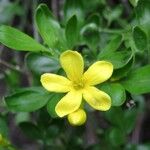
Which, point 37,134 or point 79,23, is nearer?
point 79,23

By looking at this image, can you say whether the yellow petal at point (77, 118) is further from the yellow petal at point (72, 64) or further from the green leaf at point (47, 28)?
the green leaf at point (47, 28)

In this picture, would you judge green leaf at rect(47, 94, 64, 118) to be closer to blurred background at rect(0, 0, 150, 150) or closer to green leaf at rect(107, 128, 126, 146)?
blurred background at rect(0, 0, 150, 150)

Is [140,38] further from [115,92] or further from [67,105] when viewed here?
[67,105]

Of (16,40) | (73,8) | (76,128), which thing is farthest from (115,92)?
(76,128)

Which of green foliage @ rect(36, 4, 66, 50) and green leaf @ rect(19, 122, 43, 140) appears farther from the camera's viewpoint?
green leaf @ rect(19, 122, 43, 140)

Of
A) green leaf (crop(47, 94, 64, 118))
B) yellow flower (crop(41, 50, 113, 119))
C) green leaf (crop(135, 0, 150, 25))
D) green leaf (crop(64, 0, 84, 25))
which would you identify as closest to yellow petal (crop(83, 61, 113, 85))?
yellow flower (crop(41, 50, 113, 119))

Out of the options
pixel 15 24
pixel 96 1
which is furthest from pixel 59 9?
pixel 15 24

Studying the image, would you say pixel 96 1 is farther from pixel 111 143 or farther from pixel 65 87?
pixel 65 87
